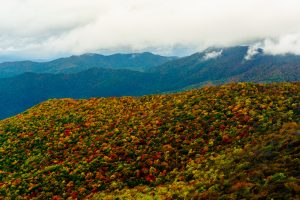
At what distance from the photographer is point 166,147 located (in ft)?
147

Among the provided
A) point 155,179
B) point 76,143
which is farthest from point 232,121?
point 76,143

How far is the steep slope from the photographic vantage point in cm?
2953

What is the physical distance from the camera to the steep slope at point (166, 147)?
2953 cm

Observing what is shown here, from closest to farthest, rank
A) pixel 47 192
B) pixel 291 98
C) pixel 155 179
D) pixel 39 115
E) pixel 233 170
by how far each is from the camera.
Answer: pixel 233 170 → pixel 155 179 → pixel 47 192 → pixel 291 98 → pixel 39 115

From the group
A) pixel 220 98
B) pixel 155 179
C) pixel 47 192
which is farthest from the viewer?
pixel 220 98

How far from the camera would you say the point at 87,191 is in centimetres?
3962

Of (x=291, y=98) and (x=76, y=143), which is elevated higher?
(x=291, y=98)

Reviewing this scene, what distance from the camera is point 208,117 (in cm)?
5050

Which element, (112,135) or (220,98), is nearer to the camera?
(112,135)

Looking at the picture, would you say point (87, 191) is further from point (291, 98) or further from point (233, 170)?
point (291, 98)

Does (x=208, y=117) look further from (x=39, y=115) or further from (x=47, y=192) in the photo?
(x=39, y=115)

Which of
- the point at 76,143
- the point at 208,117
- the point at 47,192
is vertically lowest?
the point at 47,192

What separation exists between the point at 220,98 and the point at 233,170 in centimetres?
2818

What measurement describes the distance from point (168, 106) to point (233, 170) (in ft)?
100
